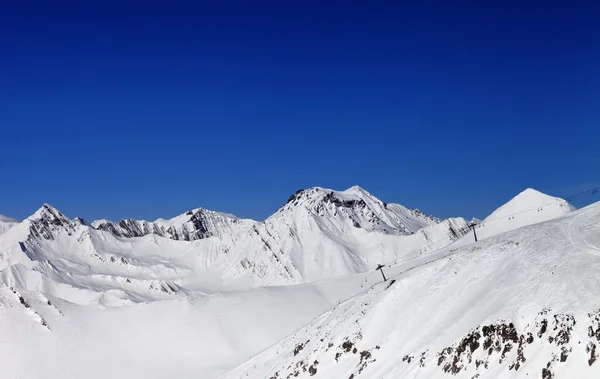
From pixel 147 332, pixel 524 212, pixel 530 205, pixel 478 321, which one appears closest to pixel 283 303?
pixel 147 332

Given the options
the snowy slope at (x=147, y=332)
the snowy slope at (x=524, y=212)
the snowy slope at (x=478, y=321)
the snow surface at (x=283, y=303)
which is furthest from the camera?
the snowy slope at (x=524, y=212)

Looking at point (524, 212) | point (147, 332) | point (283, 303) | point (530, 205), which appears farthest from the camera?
→ point (530, 205)

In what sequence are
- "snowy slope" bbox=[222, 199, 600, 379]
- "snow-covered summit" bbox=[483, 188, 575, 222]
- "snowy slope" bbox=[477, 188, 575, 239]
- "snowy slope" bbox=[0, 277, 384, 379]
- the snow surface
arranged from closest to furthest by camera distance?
"snowy slope" bbox=[222, 199, 600, 379], the snow surface, "snowy slope" bbox=[0, 277, 384, 379], "snowy slope" bbox=[477, 188, 575, 239], "snow-covered summit" bbox=[483, 188, 575, 222]

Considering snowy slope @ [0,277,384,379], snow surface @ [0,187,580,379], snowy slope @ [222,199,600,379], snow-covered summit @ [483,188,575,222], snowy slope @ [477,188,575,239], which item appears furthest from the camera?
snow-covered summit @ [483,188,575,222]

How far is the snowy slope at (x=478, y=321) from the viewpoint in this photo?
2445cm

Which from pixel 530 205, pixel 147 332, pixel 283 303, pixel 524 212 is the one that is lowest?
pixel 524 212

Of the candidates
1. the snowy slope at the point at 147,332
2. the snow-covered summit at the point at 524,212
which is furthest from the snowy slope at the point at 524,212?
the snowy slope at the point at 147,332

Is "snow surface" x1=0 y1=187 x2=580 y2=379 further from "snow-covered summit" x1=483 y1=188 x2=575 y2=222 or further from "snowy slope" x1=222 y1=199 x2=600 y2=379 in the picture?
"snow-covered summit" x1=483 y1=188 x2=575 y2=222

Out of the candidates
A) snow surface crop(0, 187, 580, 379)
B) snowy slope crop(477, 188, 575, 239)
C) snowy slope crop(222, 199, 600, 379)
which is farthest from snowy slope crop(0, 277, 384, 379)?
snowy slope crop(477, 188, 575, 239)

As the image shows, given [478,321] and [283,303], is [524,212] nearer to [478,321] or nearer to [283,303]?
[283,303]

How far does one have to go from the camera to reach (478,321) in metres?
30.5

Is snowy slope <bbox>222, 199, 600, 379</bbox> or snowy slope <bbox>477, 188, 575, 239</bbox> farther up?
snowy slope <bbox>477, 188, 575, 239</bbox>

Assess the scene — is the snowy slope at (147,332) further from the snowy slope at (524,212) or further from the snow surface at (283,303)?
the snowy slope at (524,212)

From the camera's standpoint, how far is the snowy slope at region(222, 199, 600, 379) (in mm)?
24453
